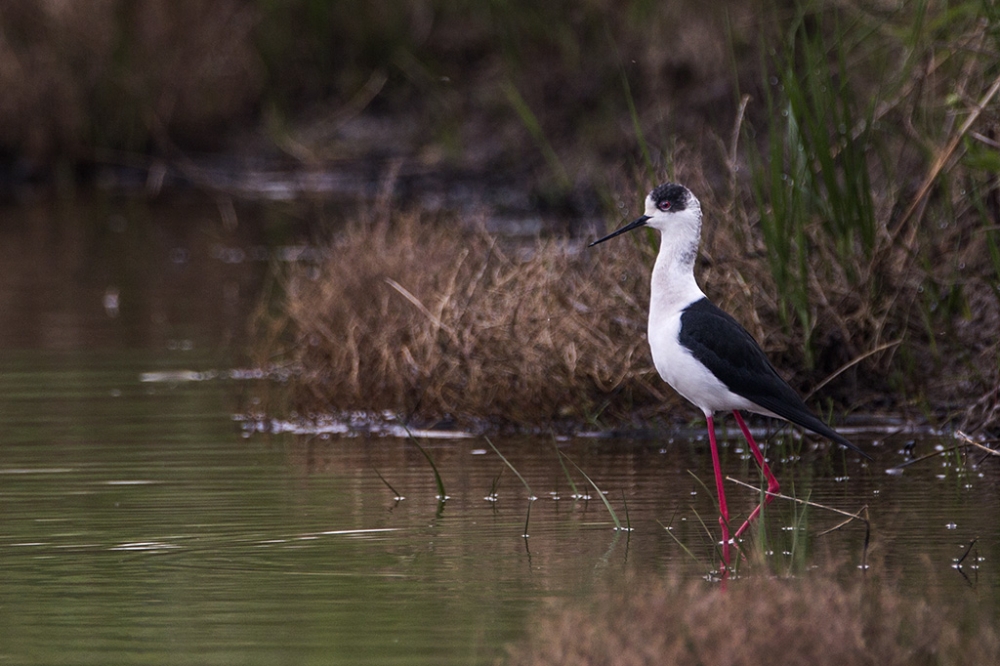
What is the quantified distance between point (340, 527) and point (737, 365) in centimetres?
149

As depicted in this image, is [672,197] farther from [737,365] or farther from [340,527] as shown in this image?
[340,527]

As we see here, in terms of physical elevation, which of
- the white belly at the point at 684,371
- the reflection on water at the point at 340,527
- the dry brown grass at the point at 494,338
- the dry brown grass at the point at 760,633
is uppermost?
the dry brown grass at the point at 494,338

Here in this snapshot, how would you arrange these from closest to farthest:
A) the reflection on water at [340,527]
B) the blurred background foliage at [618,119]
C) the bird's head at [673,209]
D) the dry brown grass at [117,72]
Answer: the reflection on water at [340,527]
the bird's head at [673,209]
the blurred background foliage at [618,119]
the dry brown grass at [117,72]

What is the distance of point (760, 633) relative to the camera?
423 cm

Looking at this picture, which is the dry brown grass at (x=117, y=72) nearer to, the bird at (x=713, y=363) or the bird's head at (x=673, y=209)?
the bird's head at (x=673, y=209)

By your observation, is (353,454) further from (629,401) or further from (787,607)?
(787,607)

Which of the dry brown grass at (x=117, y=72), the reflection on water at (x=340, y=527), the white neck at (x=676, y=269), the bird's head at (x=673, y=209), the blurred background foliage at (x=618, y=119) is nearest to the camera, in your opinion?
the reflection on water at (x=340, y=527)

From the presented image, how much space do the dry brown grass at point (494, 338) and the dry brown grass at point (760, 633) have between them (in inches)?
158

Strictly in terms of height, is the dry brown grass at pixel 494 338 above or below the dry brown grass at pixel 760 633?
above

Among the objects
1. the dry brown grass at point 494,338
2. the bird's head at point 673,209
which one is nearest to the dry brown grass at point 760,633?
the bird's head at point 673,209

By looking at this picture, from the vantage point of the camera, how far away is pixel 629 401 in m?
8.74

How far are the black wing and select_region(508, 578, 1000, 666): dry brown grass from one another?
2.07 meters

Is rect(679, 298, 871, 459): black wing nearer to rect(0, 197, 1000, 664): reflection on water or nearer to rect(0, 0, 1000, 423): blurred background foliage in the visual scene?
rect(0, 197, 1000, 664): reflection on water

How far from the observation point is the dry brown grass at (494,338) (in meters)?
8.60
